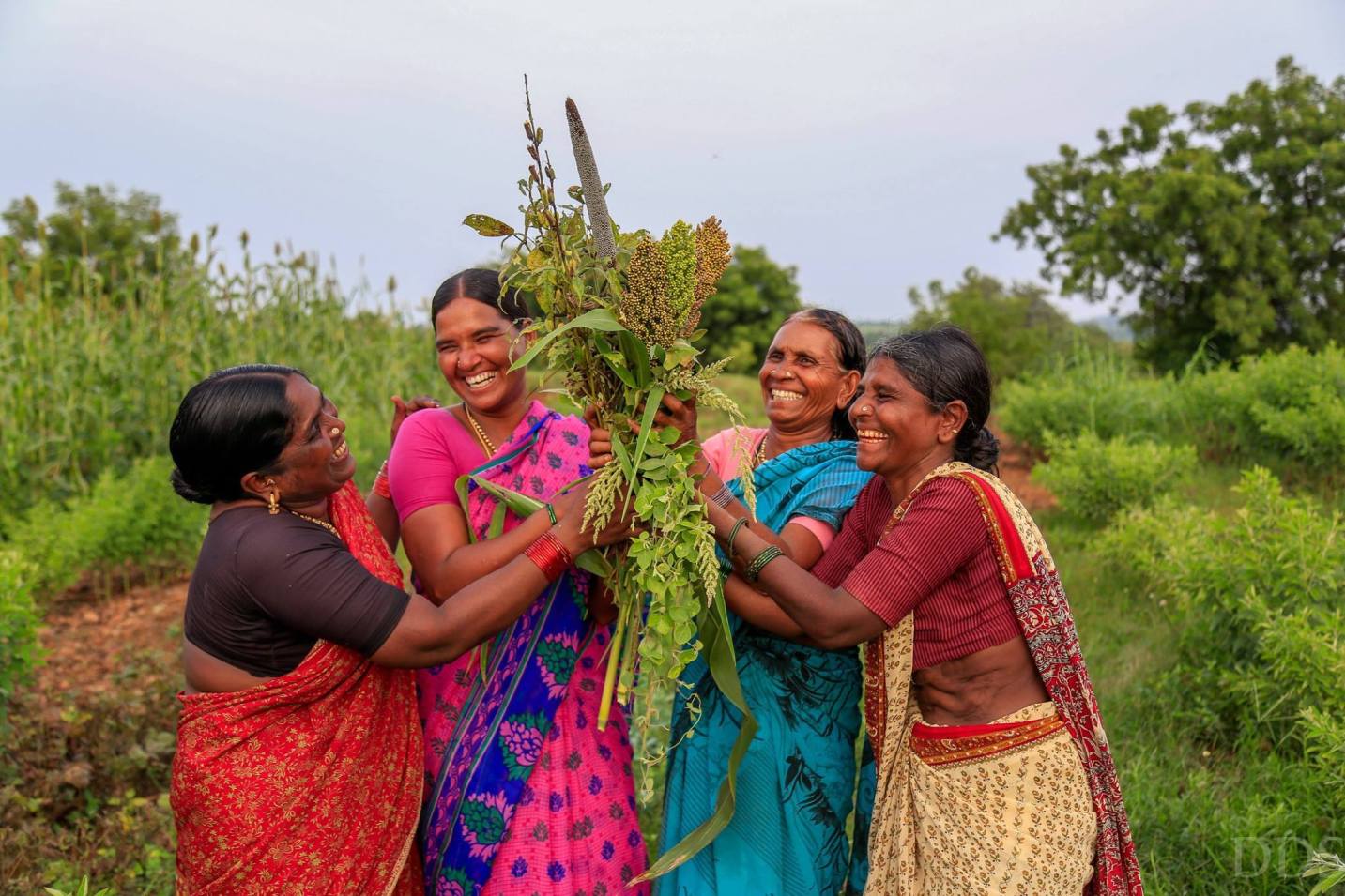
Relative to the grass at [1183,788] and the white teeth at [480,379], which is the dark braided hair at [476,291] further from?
the grass at [1183,788]

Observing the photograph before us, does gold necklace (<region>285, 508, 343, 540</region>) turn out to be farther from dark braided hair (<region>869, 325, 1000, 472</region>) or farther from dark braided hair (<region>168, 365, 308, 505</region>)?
dark braided hair (<region>869, 325, 1000, 472</region>)

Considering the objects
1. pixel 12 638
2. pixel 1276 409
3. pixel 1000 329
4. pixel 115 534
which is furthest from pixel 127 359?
pixel 1000 329

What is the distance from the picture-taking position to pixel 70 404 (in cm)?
757

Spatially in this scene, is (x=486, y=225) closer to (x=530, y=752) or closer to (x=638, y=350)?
(x=638, y=350)

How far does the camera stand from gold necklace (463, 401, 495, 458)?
2.69 meters

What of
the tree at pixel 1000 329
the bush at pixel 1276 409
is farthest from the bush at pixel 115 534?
the tree at pixel 1000 329

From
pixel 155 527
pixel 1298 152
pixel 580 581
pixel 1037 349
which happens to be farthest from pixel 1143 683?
pixel 1298 152

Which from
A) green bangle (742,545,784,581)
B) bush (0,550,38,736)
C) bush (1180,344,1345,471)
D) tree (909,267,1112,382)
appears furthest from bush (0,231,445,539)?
tree (909,267,1112,382)

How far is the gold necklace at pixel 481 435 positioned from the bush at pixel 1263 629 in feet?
8.99

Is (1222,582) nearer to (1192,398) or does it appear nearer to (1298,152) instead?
(1192,398)

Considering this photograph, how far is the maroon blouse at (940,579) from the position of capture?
225cm

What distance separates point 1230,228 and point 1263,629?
1747cm

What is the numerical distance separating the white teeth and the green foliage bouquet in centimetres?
36

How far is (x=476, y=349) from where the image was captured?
259cm
